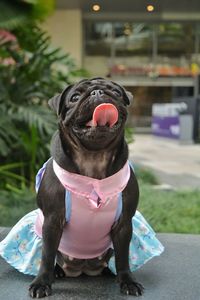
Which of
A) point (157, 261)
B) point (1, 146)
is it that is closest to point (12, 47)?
point (1, 146)

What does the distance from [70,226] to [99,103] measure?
0.53 metres

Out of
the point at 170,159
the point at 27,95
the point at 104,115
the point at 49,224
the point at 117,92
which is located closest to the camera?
the point at 104,115

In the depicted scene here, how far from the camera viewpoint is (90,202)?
1.68 meters

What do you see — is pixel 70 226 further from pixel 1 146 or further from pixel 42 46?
pixel 42 46

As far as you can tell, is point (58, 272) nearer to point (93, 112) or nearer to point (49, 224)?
point (49, 224)

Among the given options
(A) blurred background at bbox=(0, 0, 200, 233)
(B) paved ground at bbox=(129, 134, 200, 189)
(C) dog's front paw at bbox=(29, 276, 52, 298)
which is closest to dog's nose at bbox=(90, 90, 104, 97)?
(C) dog's front paw at bbox=(29, 276, 52, 298)

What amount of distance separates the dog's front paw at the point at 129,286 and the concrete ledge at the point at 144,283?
0.03m

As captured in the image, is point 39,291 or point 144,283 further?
point 144,283

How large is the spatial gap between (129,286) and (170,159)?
318 inches

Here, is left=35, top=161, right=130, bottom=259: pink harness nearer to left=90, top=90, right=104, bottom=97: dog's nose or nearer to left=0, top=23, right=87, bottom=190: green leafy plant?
left=90, top=90, right=104, bottom=97: dog's nose

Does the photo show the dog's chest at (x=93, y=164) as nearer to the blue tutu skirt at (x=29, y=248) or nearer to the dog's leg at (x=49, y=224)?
the dog's leg at (x=49, y=224)

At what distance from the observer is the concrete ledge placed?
183cm

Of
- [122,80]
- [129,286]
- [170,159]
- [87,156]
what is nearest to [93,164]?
[87,156]

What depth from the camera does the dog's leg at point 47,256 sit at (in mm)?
1698
